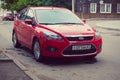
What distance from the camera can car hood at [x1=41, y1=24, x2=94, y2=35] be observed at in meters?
9.82

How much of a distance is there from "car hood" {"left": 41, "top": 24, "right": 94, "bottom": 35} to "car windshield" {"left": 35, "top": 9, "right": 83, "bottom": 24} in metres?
0.48

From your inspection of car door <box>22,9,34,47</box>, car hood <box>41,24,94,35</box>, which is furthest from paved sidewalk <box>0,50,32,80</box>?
car hood <box>41,24,94,35</box>

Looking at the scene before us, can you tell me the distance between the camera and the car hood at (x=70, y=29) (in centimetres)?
982

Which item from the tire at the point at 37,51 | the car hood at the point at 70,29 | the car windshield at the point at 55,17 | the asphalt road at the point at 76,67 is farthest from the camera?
the car windshield at the point at 55,17

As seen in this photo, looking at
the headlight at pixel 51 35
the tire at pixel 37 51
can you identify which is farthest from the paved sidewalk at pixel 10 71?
the headlight at pixel 51 35

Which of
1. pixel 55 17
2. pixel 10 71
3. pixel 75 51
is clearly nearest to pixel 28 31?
pixel 55 17

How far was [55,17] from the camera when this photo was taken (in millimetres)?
11156

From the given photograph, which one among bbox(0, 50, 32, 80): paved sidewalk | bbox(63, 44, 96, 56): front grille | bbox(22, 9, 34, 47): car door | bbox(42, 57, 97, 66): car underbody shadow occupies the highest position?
bbox(22, 9, 34, 47): car door

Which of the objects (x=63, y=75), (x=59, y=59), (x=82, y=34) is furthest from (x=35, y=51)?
(x=63, y=75)

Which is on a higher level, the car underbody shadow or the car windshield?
the car windshield

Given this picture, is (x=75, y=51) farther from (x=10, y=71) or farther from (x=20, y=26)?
(x=20, y=26)

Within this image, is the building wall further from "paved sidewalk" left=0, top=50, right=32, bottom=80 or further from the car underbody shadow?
"paved sidewalk" left=0, top=50, right=32, bottom=80

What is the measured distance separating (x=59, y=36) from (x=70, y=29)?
1.76 feet

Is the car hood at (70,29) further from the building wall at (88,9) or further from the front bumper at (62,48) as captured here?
the building wall at (88,9)
